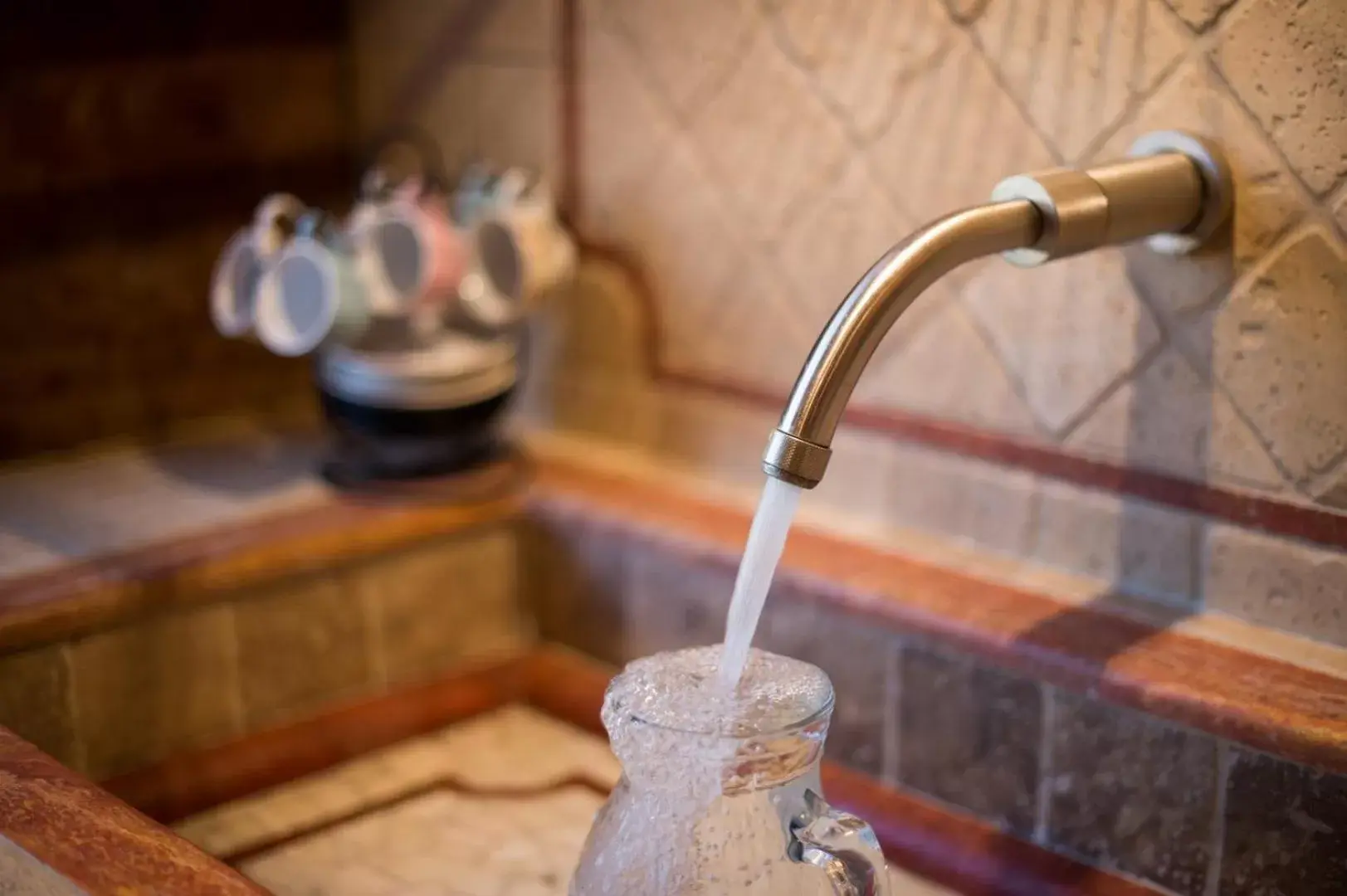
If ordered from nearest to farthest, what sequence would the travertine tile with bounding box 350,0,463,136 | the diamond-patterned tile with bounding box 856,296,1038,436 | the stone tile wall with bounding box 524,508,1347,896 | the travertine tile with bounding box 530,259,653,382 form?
the stone tile wall with bounding box 524,508,1347,896 → the diamond-patterned tile with bounding box 856,296,1038,436 → the travertine tile with bounding box 530,259,653,382 → the travertine tile with bounding box 350,0,463,136

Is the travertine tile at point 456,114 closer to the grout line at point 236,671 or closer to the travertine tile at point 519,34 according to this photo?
the travertine tile at point 519,34

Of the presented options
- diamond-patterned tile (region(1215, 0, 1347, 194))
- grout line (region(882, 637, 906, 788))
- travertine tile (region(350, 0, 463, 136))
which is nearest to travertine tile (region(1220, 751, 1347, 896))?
grout line (region(882, 637, 906, 788))

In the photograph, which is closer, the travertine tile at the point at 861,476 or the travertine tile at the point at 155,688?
the travertine tile at the point at 155,688

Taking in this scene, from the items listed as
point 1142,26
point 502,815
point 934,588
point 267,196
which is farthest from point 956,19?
point 267,196

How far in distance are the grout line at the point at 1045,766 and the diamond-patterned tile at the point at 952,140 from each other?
0.97 feet

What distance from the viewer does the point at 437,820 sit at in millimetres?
908

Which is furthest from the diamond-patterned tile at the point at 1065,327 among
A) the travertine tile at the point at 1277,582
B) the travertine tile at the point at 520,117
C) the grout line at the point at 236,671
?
the grout line at the point at 236,671

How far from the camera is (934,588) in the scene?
90 centimetres

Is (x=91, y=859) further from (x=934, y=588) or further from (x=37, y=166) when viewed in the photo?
(x=37, y=166)

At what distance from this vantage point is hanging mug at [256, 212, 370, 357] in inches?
40.9

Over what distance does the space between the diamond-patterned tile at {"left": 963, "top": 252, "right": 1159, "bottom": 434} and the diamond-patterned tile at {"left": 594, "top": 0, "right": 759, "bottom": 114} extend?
0.87ft

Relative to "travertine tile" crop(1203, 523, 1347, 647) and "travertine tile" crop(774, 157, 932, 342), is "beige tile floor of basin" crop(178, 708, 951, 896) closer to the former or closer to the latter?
"travertine tile" crop(1203, 523, 1347, 647)

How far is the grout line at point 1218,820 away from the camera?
747 millimetres

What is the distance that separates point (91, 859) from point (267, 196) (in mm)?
789
